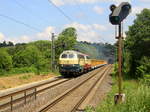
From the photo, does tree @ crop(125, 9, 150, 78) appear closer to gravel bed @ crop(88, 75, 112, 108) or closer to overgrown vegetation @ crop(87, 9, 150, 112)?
overgrown vegetation @ crop(87, 9, 150, 112)

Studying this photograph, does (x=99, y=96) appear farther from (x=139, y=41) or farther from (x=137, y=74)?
(x=139, y=41)

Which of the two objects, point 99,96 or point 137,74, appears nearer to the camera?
point 99,96

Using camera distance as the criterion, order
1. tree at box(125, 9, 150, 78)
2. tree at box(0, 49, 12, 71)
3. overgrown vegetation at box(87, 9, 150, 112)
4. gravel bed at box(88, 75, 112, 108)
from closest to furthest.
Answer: overgrown vegetation at box(87, 9, 150, 112), gravel bed at box(88, 75, 112, 108), tree at box(125, 9, 150, 78), tree at box(0, 49, 12, 71)

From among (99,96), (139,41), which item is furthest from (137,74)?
(99,96)

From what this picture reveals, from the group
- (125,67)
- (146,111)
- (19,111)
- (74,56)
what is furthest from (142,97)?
(125,67)

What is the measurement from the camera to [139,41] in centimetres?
3397

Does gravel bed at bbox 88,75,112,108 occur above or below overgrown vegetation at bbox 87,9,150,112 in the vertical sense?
below

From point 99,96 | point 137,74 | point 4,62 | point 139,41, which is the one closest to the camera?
point 99,96

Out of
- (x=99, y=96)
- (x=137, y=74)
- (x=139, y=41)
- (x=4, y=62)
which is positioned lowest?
(x=99, y=96)

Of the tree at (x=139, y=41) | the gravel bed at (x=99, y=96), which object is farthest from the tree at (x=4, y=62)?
the gravel bed at (x=99, y=96)

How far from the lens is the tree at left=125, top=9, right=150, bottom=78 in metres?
30.3

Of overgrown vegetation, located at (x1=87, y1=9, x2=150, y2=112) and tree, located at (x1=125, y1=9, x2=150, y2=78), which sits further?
tree, located at (x1=125, y1=9, x2=150, y2=78)

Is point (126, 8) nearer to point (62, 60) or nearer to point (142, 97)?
point (142, 97)

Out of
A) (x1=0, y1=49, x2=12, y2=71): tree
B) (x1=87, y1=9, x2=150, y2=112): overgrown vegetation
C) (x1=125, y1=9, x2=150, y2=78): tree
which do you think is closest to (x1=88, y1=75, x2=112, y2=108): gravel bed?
(x1=87, y1=9, x2=150, y2=112): overgrown vegetation
